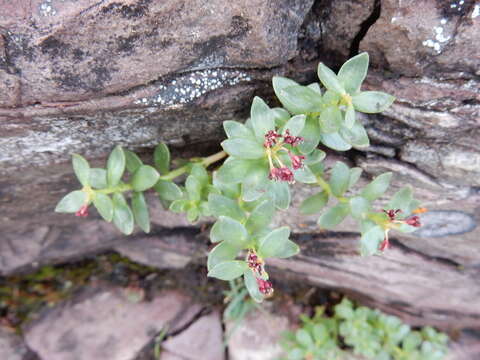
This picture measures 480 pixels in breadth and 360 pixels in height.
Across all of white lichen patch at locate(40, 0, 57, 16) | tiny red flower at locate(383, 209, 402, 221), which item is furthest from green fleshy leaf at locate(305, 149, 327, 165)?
white lichen patch at locate(40, 0, 57, 16)

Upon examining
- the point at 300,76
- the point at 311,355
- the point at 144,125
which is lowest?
the point at 311,355

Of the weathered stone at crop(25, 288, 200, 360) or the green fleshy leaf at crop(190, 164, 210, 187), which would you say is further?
the weathered stone at crop(25, 288, 200, 360)

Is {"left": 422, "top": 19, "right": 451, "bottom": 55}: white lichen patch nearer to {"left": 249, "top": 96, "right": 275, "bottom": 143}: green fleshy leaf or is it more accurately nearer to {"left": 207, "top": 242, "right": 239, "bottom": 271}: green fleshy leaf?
{"left": 249, "top": 96, "right": 275, "bottom": 143}: green fleshy leaf

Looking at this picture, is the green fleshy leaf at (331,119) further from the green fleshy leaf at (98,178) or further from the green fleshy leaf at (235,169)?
the green fleshy leaf at (98,178)

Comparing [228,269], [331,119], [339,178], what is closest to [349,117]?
[331,119]

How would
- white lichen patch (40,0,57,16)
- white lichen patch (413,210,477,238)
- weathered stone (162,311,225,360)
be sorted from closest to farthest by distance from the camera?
white lichen patch (40,0,57,16) < white lichen patch (413,210,477,238) < weathered stone (162,311,225,360)

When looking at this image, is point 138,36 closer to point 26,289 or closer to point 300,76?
point 300,76

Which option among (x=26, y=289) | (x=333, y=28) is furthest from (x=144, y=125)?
(x=26, y=289)

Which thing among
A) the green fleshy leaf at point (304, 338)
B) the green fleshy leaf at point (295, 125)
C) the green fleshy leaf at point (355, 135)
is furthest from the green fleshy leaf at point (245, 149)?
the green fleshy leaf at point (304, 338)
